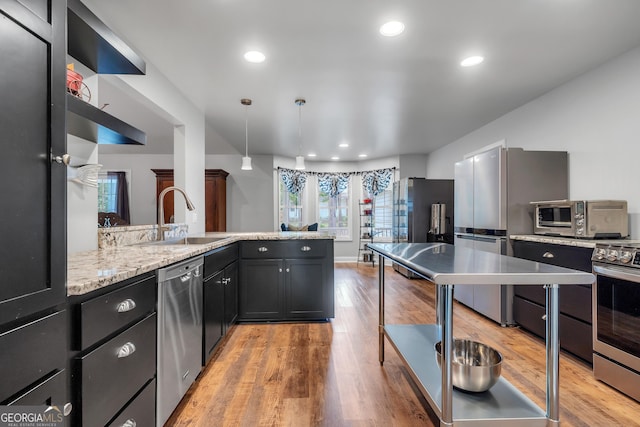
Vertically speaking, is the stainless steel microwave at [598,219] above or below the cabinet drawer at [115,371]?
above

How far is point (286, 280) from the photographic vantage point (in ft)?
10.4

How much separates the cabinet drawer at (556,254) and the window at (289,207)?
481 centimetres

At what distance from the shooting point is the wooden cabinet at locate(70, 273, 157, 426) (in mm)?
986

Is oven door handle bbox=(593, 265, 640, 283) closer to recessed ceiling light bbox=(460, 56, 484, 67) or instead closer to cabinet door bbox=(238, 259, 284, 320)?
recessed ceiling light bbox=(460, 56, 484, 67)

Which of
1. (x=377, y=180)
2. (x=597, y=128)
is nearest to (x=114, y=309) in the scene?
(x=597, y=128)

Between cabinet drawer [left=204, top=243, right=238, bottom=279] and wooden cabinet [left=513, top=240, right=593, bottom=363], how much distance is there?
9.12ft

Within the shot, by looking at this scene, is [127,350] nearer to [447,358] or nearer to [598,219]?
[447,358]

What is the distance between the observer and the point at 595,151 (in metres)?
2.87

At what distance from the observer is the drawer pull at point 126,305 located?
3.92 ft

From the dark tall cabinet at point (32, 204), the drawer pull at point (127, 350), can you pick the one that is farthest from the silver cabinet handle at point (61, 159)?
the drawer pull at point (127, 350)

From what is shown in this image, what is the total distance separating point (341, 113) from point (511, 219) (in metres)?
2.33

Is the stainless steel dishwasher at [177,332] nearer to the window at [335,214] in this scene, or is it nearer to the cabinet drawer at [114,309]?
the cabinet drawer at [114,309]

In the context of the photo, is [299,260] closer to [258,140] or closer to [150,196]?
[258,140]

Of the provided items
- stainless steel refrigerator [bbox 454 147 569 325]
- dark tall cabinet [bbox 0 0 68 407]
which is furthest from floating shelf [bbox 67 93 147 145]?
stainless steel refrigerator [bbox 454 147 569 325]
